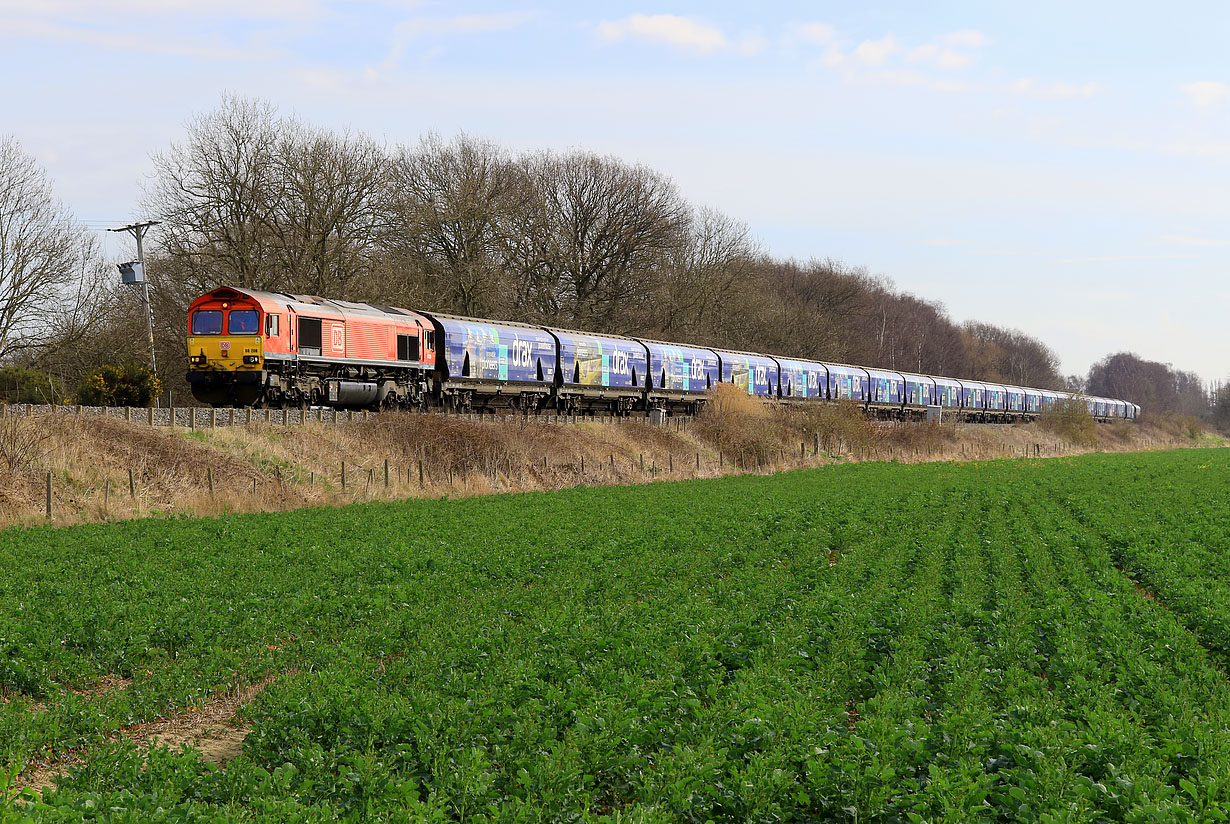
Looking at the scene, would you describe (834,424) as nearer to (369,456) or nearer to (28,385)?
(369,456)

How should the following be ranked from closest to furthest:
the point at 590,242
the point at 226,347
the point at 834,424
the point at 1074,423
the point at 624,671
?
the point at 624,671 < the point at 226,347 < the point at 834,424 < the point at 590,242 < the point at 1074,423

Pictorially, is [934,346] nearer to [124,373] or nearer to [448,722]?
[124,373]

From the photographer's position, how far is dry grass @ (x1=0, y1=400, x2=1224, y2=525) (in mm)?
23609

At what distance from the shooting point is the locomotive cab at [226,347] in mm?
28391

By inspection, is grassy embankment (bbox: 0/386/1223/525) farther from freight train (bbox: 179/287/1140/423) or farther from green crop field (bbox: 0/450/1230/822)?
green crop field (bbox: 0/450/1230/822)

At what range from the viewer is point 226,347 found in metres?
28.7

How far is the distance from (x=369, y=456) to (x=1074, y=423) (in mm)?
61192

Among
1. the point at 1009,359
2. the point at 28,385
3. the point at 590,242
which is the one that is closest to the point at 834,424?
the point at 590,242

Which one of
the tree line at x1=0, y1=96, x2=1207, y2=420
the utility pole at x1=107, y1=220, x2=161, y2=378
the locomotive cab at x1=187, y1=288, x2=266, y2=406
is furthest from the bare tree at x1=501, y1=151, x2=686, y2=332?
the locomotive cab at x1=187, y1=288, x2=266, y2=406

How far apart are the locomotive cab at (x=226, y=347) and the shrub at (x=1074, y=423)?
63.6 meters

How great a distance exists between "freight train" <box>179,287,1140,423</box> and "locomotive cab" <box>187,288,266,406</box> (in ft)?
0.11

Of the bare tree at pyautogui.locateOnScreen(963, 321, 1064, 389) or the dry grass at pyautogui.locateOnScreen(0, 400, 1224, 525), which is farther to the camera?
the bare tree at pyautogui.locateOnScreen(963, 321, 1064, 389)

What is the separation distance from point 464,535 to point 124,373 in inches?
731

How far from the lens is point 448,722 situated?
8102 mm
